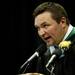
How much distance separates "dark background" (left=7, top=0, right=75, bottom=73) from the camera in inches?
159

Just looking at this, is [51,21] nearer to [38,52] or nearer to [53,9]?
[53,9]

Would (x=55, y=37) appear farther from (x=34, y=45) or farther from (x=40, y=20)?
(x=34, y=45)

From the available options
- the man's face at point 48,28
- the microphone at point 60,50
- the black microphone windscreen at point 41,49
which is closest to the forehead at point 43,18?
the man's face at point 48,28

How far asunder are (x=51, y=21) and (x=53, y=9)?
0.29 feet

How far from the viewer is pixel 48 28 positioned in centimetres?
287

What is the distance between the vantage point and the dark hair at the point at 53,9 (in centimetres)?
287

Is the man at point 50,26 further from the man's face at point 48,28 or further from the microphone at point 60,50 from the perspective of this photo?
the microphone at point 60,50

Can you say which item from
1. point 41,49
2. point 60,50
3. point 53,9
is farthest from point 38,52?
point 53,9

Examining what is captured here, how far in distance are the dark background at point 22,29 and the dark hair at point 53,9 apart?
1.08 meters

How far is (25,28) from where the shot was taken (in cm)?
413

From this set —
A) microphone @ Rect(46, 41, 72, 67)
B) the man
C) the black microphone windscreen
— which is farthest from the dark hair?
microphone @ Rect(46, 41, 72, 67)

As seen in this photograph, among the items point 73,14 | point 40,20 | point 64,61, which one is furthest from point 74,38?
point 73,14

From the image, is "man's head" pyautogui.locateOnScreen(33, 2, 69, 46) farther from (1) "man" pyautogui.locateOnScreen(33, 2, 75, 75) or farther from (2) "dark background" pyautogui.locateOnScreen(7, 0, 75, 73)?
(2) "dark background" pyautogui.locateOnScreen(7, 0, 75, 73)

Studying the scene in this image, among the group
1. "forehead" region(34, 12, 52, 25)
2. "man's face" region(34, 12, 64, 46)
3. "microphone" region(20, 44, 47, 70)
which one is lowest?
"microphone" region(20, 44, 47, 70)
